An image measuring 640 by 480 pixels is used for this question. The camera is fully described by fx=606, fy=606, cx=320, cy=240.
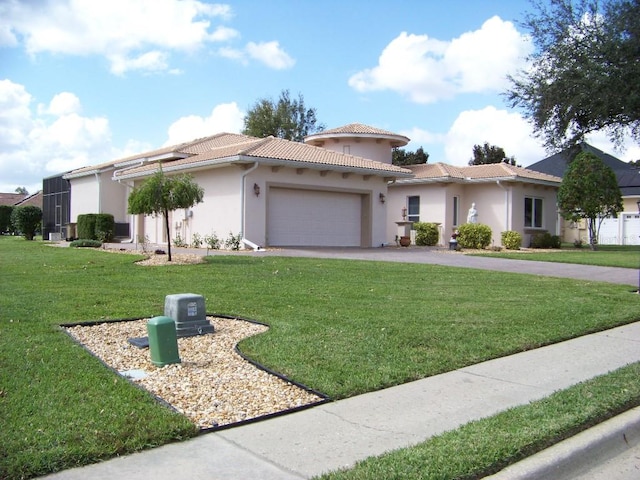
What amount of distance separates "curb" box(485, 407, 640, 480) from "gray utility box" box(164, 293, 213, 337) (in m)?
4.25

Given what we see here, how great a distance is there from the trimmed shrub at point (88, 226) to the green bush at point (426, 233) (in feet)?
44.5

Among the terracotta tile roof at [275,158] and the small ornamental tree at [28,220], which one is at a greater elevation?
the terracotta tile roof at [275,158]

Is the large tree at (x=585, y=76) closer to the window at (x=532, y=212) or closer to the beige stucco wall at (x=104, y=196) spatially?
the window at (x=532, y=212)

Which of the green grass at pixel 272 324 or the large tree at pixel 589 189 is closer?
the green grass at pixel 272 324

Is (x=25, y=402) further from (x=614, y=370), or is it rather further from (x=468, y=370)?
(x=614, y=370)

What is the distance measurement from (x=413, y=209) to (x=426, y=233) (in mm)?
3239

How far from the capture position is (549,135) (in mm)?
17047

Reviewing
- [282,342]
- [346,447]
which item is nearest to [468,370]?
[282,342]

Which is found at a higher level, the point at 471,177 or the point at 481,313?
the point at 471,177

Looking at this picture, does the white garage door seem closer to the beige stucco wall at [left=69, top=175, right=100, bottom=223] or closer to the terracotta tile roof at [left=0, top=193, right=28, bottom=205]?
the beige stucco wall at [left=69, top=175, right=100, bottom=223]

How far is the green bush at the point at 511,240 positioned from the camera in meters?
25.1

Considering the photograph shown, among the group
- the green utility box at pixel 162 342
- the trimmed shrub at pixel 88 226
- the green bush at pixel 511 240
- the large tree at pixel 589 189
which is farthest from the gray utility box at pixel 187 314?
the large tree at pixel 589 189

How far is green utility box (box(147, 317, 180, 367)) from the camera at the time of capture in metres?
5.82

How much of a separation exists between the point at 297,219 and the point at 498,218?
10508 millimetres
